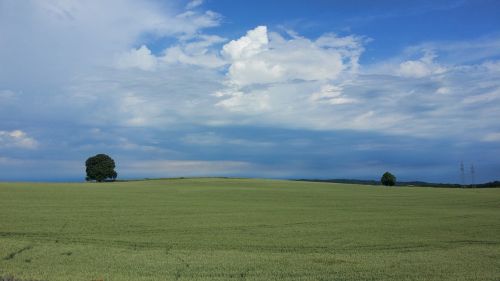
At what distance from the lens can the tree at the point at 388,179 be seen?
100637 millimetres

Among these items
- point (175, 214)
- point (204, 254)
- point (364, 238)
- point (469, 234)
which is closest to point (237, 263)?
point (204, 254)

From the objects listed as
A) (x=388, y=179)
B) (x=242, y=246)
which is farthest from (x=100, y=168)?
(x=242, y=246)

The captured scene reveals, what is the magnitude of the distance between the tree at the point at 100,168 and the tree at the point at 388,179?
2194 inches

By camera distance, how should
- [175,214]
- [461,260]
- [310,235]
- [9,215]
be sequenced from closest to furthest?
[461,260] < [310,235] < [9,215] < [175,214]

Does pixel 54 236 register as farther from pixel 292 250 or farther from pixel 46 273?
pixel 292 250

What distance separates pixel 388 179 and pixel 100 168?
194ft

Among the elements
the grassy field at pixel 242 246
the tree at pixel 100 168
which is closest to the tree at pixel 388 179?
the tree at pixel 100 168

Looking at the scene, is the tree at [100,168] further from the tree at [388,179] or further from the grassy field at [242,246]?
the grassy field at [242,246]

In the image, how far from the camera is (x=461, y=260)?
14.6 metres

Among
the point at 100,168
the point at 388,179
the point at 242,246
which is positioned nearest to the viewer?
the point at 242,246

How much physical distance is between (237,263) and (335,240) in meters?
6.28

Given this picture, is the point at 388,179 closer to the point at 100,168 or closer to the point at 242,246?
the point at 100,168

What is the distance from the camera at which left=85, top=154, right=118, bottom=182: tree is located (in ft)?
308

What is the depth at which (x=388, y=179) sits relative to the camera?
100812 mm
